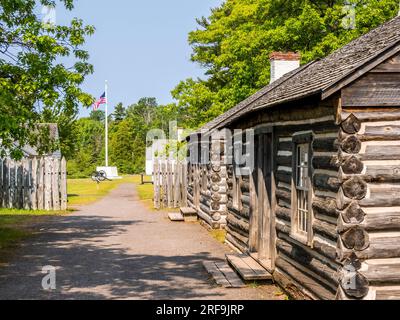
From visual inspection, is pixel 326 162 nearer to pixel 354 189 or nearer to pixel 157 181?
pixel 354 189

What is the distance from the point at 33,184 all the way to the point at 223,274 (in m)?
14.9

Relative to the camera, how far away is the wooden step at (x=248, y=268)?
32.5ft

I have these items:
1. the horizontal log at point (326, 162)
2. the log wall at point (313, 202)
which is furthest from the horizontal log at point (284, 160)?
the horizontal log at point (326, 162)

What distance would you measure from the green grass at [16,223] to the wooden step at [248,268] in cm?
657

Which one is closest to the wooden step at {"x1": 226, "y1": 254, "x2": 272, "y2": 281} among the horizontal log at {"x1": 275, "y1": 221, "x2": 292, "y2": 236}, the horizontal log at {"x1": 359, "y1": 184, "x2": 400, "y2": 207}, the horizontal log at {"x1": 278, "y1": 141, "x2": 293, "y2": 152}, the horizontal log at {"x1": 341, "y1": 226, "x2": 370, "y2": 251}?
the horizontal log at {"x1": 275, "y1": 221, "x2": 292, "y2": 236}

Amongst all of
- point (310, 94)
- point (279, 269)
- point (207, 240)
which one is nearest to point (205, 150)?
point (207, 240)

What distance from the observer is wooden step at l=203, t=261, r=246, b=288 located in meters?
9.77

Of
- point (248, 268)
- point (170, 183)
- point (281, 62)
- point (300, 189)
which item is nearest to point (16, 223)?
point (170, 183)

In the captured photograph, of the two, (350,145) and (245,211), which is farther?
(245,211)

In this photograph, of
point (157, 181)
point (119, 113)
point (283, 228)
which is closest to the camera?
point (283, 228)

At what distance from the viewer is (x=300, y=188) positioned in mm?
8891

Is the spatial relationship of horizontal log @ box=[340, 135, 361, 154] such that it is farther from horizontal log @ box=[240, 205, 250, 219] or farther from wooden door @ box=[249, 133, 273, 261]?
horizontal log @ box=[240, 205, 250, 219]

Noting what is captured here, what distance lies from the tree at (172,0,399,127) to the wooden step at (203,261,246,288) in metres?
16.7

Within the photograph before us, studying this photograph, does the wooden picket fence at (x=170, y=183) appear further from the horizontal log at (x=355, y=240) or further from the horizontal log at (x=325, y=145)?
the horizontal log at (x=355, y=240)
